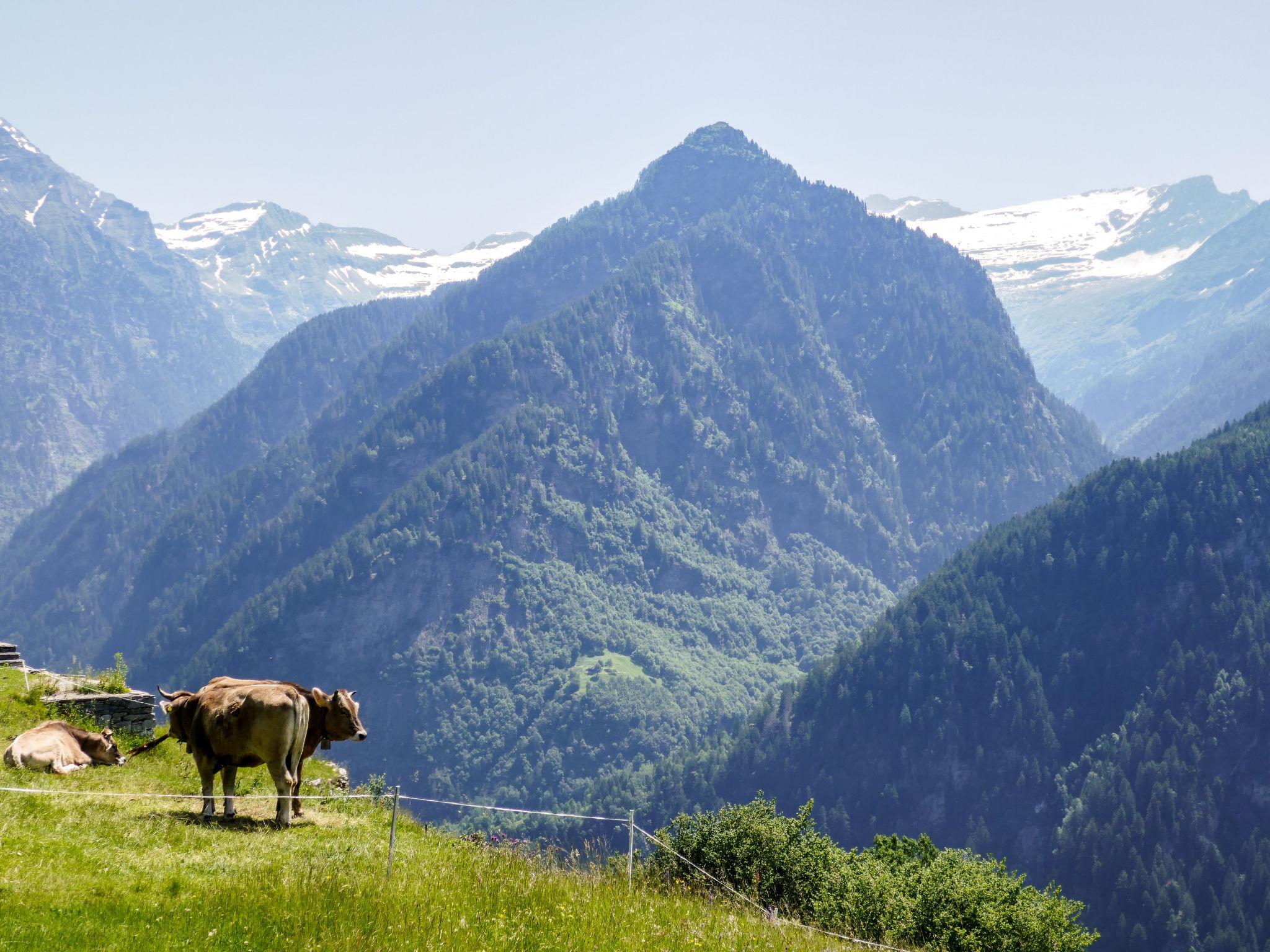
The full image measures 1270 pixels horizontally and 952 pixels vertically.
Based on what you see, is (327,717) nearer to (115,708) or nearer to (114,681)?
(115,708)

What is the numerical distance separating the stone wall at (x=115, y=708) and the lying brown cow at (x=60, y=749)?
119 inches

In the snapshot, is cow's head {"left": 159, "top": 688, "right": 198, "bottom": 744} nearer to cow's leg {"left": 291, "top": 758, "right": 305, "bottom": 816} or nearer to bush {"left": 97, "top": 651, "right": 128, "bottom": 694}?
cow's leg {"left": 291, "top": 758, "right": 305, "bottom": 816}

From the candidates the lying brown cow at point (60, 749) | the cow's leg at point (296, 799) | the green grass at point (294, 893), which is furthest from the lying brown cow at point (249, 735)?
the lying brown cow at point (60, 749)

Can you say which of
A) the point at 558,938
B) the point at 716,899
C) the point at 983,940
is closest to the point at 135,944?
the point at 558,938

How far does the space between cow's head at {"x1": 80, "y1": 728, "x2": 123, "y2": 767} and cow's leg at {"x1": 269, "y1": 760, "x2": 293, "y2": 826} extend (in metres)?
8.02

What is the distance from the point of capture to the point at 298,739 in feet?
84.0

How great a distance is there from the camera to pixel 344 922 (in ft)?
59.7

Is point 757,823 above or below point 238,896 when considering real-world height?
below

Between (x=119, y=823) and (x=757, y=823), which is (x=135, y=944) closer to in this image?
(x=119, y=823)

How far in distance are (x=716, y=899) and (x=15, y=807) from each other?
1480 cm

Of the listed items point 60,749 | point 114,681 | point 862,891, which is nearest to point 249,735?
point 60,749

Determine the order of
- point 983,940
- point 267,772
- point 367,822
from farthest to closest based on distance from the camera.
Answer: point 983,940 → point 267,772 → point 367,822

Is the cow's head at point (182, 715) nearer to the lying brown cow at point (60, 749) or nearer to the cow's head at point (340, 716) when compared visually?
the cow's head at point (340, 716)

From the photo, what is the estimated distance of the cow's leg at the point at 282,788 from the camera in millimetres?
24969
